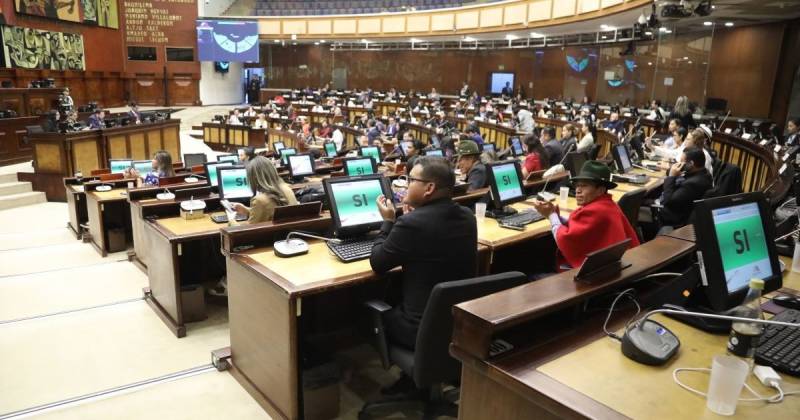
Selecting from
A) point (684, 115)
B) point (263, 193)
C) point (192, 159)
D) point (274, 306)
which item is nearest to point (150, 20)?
point (192, 159)

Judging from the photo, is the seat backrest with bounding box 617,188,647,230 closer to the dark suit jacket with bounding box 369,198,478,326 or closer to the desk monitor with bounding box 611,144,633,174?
the dark suit jacket with bounding box 369,198,478,326

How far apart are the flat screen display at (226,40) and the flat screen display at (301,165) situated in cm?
1637

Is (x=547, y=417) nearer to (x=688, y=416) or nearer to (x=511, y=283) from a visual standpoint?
(x=688, y=416)

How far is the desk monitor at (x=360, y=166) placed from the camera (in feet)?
20.0

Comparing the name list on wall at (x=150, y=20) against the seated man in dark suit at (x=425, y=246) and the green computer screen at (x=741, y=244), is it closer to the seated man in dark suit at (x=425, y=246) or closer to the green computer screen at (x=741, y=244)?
the seated man in dark suit at (x=425, y=246)

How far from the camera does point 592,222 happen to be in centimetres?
310

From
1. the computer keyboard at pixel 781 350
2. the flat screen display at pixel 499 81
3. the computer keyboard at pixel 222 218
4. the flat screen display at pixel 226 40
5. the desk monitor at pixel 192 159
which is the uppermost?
the flat screen display at pixel 226 40

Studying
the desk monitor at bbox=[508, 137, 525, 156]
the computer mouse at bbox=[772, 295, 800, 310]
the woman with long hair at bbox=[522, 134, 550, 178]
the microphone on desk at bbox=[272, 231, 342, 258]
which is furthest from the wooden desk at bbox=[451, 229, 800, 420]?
the desk monitor at bbox=[508, 137, 525, 156]

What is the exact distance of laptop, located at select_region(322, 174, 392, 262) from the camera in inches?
129

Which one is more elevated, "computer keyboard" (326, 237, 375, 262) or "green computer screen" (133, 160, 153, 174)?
"computer keyboard" (326, 237, 375, 262)

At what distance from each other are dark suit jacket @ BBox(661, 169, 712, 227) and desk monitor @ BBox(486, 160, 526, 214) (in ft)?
4.89

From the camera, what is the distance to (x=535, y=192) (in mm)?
5680

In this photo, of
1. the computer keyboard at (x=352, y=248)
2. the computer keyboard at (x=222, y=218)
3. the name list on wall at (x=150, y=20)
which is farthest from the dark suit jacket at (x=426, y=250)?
the name list on wall at (x=150, y=20)

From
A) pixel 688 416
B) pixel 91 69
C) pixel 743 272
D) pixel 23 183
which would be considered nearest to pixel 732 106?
pixel 743 272
